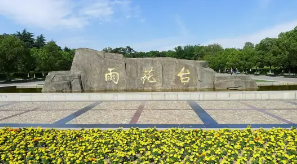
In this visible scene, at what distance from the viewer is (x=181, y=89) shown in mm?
16281

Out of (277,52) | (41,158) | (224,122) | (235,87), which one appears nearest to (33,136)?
(41,158)

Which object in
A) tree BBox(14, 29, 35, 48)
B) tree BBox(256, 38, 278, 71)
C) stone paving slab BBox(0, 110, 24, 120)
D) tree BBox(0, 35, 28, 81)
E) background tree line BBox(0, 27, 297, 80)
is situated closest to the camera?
stone paving slab BBox(0, 110, 24, 120)

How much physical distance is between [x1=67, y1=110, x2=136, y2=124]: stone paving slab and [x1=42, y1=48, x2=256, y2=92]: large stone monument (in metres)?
6.54

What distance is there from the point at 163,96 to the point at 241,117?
200 inches

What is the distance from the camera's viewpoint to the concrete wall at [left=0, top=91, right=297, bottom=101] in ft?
41.3

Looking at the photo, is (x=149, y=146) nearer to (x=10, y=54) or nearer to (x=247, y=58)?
(x=10, y=54)

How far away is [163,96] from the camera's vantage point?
42.0ft

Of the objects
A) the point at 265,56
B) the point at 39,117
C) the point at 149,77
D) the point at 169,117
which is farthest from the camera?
the point at 265,56

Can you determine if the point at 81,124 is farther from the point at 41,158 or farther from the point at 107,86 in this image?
the point at 107,86

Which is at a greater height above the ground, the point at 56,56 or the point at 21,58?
the point at 56,56

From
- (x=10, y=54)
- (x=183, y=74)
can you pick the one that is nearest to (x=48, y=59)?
(x=10, y=54)

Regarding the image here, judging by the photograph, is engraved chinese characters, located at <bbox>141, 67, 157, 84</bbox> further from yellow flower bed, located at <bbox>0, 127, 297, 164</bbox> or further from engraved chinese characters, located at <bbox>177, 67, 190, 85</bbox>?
yellow flower bed, located at <bbox>0, 127, 297, 164</bbox>

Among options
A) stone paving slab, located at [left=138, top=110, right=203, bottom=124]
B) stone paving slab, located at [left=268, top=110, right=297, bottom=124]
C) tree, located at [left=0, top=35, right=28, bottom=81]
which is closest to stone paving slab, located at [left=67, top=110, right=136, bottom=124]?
stone paving slab, located at [left=138, top=110, right=203, bottom=124]

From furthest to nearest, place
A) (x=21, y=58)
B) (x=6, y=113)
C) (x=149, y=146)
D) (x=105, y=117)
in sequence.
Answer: (x=21, y=58) → (x=6, y=113) → (x=105, y=117) → (x=149, y=146)
